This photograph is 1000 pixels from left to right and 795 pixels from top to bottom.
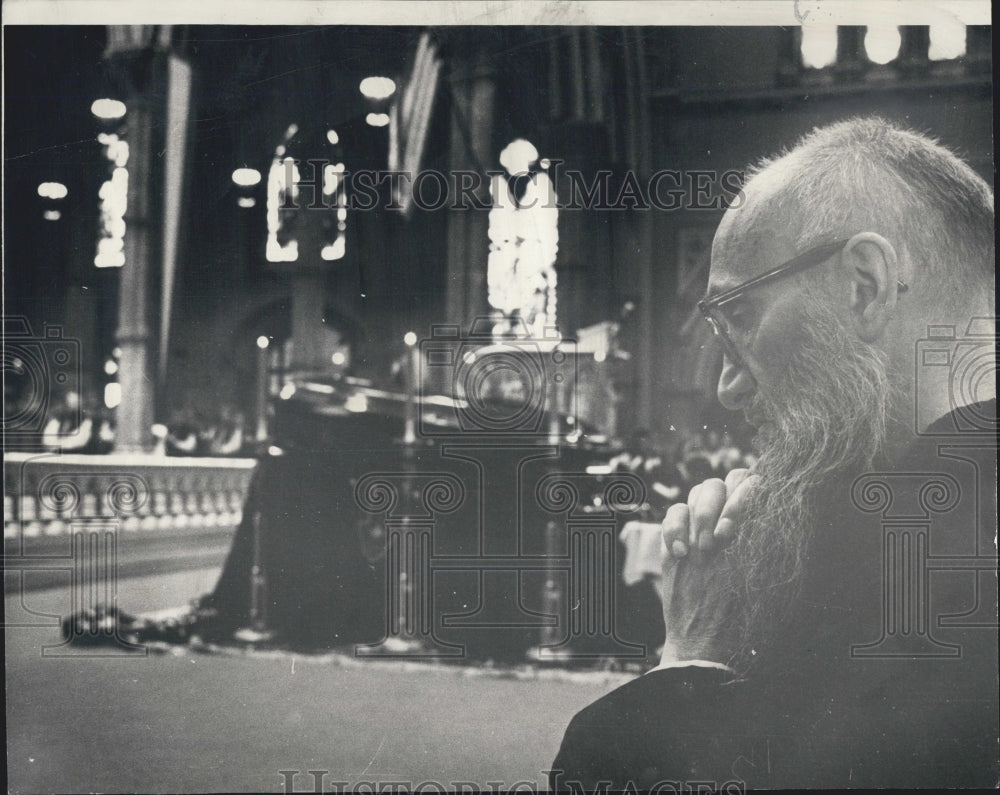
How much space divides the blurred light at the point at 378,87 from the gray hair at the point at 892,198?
143cm

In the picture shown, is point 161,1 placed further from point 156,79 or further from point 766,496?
point 766,496

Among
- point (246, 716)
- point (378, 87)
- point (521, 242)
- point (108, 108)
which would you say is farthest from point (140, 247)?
point (246, 716)

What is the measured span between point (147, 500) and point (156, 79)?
164 centimetres

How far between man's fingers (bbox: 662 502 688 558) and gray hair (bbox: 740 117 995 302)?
111 centimetres

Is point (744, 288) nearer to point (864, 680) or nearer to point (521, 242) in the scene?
point (521, 242)

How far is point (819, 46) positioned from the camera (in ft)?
10.9

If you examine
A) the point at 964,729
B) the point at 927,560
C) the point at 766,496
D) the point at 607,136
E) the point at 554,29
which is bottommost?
the point at 964,729

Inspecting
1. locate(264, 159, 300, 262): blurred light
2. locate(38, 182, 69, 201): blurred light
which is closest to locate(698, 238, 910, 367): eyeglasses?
locate(264, 159, 300, 262): blurred light

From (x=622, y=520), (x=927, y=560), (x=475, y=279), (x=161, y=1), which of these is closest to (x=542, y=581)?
(x=622, y=520)

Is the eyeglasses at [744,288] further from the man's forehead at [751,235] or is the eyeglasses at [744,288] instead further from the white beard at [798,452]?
the white beard at [798,452]

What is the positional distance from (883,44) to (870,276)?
0.92 metres

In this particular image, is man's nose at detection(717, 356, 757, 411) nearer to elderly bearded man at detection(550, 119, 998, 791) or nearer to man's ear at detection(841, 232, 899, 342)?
elderly bearded man at detection(550, 119, 998, 791)

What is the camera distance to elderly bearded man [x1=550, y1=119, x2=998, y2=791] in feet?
10.6

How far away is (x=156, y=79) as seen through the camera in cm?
333
